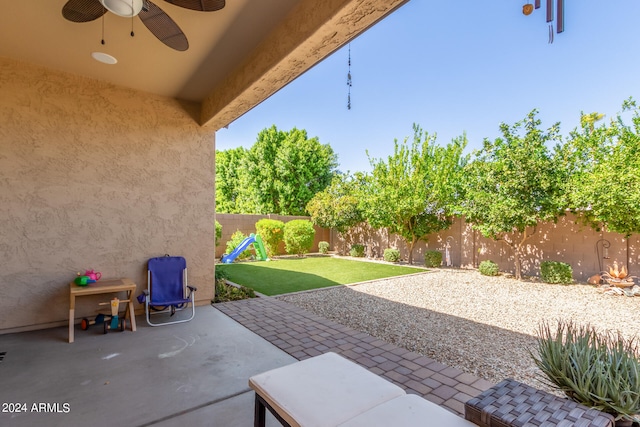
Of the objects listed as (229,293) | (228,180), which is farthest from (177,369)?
(228,180)

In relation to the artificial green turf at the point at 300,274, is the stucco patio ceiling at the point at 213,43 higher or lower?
higher

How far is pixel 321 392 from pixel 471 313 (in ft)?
15.4

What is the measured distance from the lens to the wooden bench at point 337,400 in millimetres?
1372

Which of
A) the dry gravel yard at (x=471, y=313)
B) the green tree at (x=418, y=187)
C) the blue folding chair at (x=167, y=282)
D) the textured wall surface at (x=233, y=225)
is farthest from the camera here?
the textured wall surface at (x=233, y=225)

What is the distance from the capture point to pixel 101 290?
3.96 metres

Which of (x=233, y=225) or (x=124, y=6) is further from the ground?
(x=124, y=6)

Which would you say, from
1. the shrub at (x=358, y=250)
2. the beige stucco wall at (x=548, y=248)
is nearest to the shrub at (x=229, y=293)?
the beige stucco wall at (x=548, y=248)

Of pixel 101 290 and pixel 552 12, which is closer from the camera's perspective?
pixel 552 12

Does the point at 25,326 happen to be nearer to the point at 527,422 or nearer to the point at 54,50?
the point at 54,50

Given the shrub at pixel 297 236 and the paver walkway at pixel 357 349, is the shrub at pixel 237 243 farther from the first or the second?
the paver walkway at pixel 357 349

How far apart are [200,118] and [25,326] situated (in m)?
4.03

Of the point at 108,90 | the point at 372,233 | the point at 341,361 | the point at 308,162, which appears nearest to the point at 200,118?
the point at 108,90

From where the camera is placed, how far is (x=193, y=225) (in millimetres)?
5363

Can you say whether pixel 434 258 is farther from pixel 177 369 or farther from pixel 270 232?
pixel 177 369
